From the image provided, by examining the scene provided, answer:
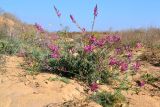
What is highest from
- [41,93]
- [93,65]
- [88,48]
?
[88,48]

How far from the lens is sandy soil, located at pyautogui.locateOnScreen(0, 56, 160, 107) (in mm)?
6254

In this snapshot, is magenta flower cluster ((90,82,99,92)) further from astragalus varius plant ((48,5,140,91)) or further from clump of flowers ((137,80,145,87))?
clump of flowers ((137,80,145,87))

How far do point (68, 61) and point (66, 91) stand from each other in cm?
86

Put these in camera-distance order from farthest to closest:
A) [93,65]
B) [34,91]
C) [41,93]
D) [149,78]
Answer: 1. [149,78]
2. [93,65]
3. [34,91]
4. [41,93]

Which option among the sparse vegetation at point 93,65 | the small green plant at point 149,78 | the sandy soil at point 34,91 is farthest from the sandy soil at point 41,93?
the small green plant at point 149,78

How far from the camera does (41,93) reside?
645 centimetres

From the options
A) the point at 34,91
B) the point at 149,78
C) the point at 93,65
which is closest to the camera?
the point at 34,91

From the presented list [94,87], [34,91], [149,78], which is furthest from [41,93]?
[149,78]

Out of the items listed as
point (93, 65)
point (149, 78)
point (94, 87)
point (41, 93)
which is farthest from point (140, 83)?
A: point (41, 93)

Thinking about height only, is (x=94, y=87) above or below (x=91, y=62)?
below

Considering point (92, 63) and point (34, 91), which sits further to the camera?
point (92, 63)

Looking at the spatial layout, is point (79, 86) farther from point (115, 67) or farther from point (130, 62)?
point (130, 62)

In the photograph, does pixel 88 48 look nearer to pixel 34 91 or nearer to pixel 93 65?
pixel 93 65

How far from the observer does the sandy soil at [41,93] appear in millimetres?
6254
